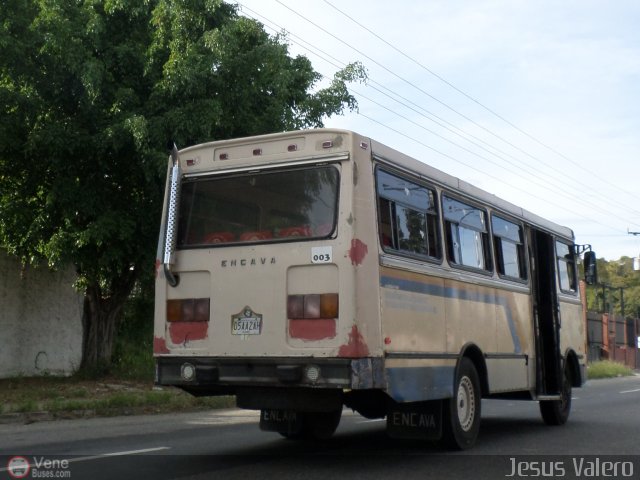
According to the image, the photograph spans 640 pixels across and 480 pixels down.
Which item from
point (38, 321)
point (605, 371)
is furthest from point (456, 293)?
point (605, 371)

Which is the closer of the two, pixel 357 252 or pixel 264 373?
pixel 357 252

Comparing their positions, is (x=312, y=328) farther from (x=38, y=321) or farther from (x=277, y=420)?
(x=38, y=321)

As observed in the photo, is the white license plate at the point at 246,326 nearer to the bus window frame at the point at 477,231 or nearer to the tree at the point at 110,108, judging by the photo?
the bus window frame at the point at 477,231

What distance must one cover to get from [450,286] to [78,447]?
453cm

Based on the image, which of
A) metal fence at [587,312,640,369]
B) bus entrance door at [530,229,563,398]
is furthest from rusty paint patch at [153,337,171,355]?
metal fence at [587,312,640,369]

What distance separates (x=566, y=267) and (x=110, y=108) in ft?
27.4

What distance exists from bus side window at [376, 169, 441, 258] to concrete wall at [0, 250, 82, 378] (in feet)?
36.4

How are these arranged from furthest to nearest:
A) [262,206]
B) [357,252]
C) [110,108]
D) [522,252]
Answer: [110,108] < [522,252] < [262,206] < [357,252]

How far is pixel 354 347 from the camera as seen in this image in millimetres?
8008

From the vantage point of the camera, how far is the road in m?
8.32

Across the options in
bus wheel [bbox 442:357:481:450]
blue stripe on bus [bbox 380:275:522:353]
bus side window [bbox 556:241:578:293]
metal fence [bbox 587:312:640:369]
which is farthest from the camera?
metal fence [bbox 587:312:640:369]

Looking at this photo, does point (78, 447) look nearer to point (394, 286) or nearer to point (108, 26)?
point (394, 286)

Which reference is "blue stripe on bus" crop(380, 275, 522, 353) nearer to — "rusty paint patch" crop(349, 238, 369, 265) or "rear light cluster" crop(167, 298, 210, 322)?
"rusty paint patch" crop(349, 238, 369, 265)

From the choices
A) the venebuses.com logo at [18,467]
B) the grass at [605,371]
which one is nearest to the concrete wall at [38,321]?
the venebuses.com logo at [18,467]
